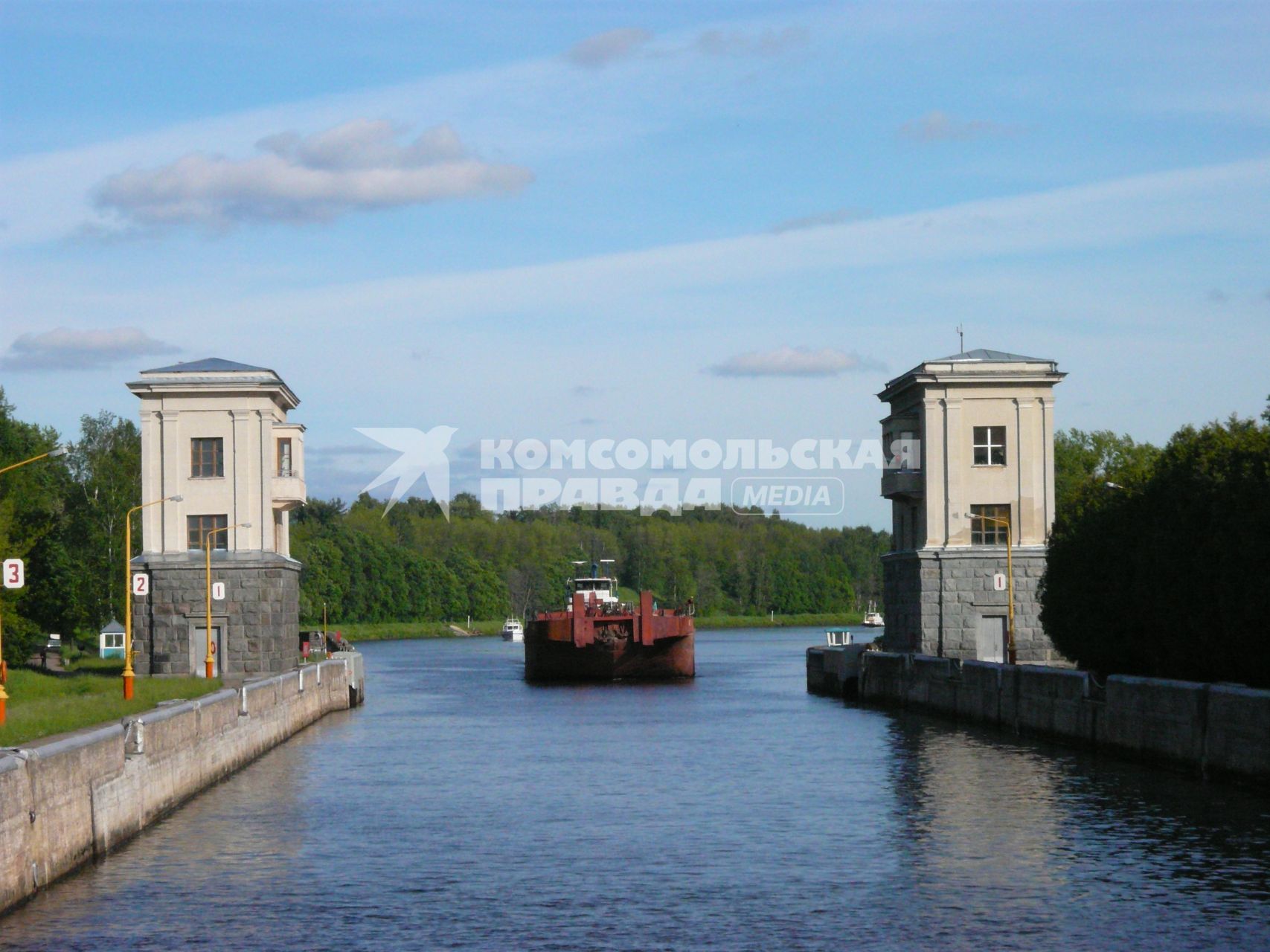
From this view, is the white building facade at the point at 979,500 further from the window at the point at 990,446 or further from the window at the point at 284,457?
the window at the point at 284,457

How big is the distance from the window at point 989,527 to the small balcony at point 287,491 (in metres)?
28.1

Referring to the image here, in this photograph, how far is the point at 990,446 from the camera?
71125 mm

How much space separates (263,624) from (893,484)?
1052 inches

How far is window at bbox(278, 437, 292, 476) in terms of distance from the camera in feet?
239

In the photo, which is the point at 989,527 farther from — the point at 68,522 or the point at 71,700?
the point at 68,522

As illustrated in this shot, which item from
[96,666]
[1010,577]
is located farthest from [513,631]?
[1010,577]

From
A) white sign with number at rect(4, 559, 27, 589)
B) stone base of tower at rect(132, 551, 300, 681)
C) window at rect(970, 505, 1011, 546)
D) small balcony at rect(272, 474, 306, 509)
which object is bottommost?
stone base of tower at rect(132, 551, 300, 681)

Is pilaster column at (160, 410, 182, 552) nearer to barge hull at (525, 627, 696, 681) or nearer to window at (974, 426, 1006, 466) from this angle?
barge hull at (525, 627, 696, 681)

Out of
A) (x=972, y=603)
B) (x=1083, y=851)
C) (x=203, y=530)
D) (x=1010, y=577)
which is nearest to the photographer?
(x=1083, y=851)

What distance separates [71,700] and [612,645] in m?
46.9

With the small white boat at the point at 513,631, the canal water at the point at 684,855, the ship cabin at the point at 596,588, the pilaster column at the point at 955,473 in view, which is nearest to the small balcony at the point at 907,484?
the pilaster column at the point at 955,473

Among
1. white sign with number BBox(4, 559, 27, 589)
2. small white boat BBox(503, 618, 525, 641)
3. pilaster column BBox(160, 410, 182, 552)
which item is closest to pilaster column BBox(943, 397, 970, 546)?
pilaster column BBox(160, 410, 182, 552)

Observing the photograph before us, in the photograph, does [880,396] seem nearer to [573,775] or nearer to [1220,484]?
[1220,484]

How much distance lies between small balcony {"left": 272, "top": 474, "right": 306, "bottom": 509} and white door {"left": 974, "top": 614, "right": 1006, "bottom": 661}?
94.3 ft
